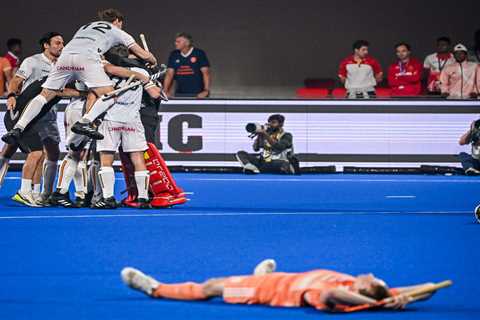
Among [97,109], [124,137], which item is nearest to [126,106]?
[124,137]

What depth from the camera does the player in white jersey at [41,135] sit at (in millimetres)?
13727

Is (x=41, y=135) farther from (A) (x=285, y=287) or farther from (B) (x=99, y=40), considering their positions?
(A) (x=285, y=287)

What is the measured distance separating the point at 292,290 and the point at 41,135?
285 inches

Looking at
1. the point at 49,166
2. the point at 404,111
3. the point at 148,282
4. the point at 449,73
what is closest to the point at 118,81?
the point at 49,166

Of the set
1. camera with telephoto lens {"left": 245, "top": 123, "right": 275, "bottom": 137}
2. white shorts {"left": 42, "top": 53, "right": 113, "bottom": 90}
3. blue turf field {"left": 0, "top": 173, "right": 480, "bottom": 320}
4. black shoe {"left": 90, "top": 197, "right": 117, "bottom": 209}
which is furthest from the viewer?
camera with telephoto lens {"left": 245, "top": 123, "right": 275, "bottom": 137}

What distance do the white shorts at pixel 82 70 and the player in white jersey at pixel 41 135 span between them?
Answer: 754mm

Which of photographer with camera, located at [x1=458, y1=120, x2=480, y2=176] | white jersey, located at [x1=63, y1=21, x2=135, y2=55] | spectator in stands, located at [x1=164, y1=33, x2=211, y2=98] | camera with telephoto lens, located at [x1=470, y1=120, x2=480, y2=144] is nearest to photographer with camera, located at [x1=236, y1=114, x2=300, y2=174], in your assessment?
spectator in stands, located at [x1=164, y1=33, x2=211, y2=98]

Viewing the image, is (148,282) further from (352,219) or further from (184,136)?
(184,136)

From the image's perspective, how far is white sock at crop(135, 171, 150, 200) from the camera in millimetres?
13109

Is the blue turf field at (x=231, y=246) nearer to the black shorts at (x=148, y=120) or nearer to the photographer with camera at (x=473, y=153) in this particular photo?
the black shorts at (x=148, y=120)

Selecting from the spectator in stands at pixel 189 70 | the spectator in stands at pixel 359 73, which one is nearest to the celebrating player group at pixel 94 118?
the spectator in stands at pixel 189 70

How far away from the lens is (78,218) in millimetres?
12203

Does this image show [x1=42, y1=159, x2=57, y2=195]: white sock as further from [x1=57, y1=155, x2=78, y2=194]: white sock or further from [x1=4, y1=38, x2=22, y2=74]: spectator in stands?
[x1=4, y1=38, x2=22, y2=74]: spectator in stands

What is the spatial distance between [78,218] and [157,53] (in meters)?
14.0
